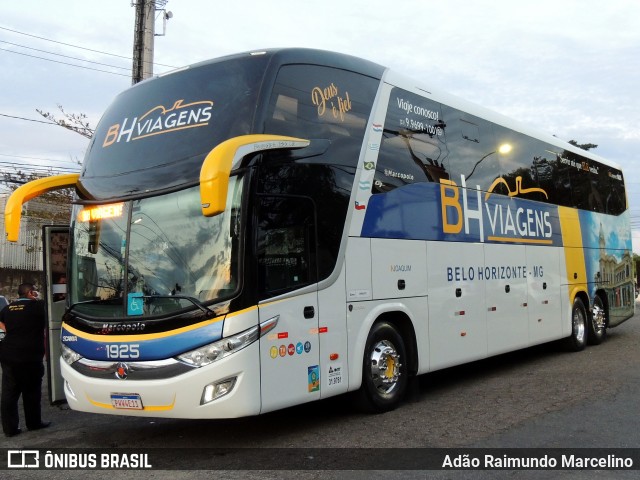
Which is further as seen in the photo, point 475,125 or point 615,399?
point 475,125

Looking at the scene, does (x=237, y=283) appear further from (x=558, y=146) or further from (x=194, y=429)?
(x=558, y=146)

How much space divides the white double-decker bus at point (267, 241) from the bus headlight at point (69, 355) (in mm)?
31

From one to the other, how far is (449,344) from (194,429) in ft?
12.0

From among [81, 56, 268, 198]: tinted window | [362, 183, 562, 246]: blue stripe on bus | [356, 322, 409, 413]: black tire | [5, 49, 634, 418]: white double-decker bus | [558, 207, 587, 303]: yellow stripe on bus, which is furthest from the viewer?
[558, 207, 587, 303]: yellow stripe on bus

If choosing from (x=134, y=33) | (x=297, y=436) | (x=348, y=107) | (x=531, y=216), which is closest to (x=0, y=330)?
(x=297, y=436)

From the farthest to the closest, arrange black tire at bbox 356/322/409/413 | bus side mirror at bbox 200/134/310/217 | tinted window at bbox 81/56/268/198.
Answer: black tire at bbox 356/322/409/413
tinted window at bbox 81/56/268/198
bus side mirror at bbox 200/134/310/217

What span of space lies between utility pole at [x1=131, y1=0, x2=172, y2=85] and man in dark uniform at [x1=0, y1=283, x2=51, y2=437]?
36.6 ft

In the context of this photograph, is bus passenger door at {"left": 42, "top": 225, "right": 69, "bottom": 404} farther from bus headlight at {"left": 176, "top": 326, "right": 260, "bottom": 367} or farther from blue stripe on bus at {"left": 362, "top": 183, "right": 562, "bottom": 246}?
blue stripe on bus at {"left": 362, "top": 183, "right": 562, "bottom": 246}

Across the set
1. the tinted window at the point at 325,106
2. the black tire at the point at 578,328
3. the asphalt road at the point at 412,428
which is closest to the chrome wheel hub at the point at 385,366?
the asphalt road at the point at 412,428

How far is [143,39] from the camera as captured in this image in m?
18.1

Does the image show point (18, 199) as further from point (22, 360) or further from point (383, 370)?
point (383, 370)

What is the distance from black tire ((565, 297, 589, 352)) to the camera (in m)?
13.4


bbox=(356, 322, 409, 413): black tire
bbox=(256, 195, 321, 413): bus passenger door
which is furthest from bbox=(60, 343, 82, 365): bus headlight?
bbox=(356, 322, 409, 413): black tire

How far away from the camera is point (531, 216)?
38.7ft
